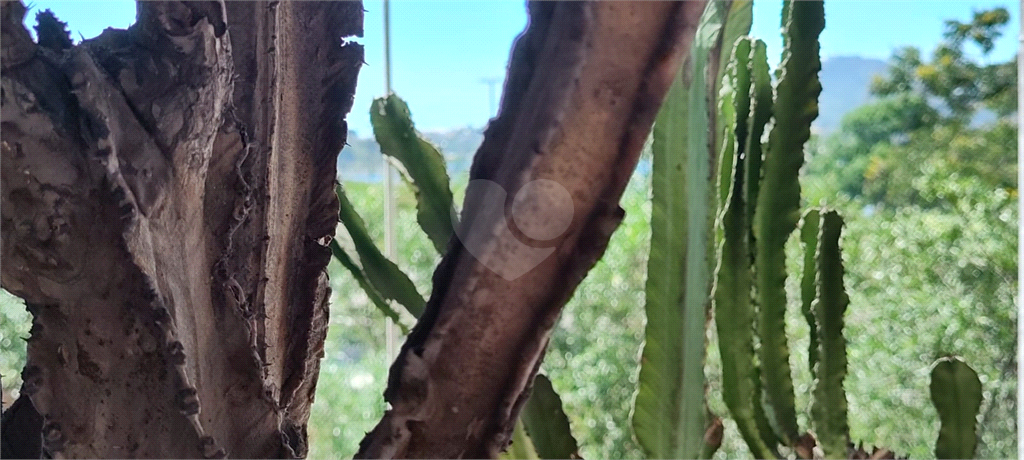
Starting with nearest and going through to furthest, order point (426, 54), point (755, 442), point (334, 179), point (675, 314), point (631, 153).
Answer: point (631, 153)
point (334, 179)
point (675, 314)
point (755, 442)
point (426, 54)

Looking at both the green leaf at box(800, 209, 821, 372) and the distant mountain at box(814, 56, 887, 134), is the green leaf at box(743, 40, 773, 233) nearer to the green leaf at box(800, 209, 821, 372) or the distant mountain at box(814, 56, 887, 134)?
the green leaf at box(800, 209, 821, 372)

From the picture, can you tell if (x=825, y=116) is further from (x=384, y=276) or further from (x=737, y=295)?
(x=384, y=276)

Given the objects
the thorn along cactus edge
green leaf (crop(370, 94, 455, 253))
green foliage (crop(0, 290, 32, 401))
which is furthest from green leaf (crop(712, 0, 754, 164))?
green foliage (crop(0, 290, 32, 401))

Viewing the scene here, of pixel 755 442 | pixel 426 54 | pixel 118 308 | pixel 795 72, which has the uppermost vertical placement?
pixel 426 54

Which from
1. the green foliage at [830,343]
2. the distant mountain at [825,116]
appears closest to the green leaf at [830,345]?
the green foliage at [830,343]

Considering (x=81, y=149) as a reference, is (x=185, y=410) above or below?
below

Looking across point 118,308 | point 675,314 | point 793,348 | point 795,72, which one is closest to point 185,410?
point 118,308

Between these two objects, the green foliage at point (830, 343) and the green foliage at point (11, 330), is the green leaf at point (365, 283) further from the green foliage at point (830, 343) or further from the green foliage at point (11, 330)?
the green foliage at point (830, 343)

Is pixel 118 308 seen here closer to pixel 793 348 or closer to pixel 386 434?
pixel 386 434
